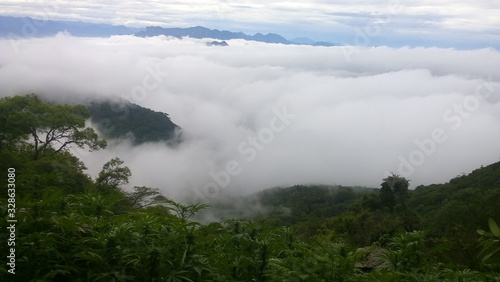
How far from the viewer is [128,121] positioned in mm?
59312

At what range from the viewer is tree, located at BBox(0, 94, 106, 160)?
59.5ft

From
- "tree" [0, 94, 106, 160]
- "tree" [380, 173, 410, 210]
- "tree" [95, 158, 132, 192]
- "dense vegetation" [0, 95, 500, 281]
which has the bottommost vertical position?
"tree" [380, 173, 410, 210]

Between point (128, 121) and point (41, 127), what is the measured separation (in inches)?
1616

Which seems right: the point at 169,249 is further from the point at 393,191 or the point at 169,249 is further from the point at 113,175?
the point at 393,191

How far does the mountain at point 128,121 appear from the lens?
52.6m

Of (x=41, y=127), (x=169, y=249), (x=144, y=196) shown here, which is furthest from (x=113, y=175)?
(x=169, y=249)

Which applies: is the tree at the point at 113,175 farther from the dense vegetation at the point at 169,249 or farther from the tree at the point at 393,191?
the tree at the point at 393,191

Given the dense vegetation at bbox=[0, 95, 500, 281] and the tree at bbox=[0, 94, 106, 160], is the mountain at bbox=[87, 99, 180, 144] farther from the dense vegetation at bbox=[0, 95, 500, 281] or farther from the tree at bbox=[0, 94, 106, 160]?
the dense vegetation at bbox=[0, 95, 500, 281]

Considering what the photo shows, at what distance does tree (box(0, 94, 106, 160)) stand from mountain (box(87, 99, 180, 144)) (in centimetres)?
2877

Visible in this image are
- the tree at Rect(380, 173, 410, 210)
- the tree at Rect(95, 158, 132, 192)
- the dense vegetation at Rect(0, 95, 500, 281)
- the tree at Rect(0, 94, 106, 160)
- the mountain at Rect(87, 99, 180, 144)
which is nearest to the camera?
the dense vegetation at Rect(0, 95, 500, 281)

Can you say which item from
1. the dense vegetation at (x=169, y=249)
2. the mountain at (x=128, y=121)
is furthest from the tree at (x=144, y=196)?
the mountain at (x=128, y=121)

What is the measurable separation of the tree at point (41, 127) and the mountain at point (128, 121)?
28773 millimetres

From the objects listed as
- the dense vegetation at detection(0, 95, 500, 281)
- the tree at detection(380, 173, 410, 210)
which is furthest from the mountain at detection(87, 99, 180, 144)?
the dense vegetation at detection(0, 95, 500, 281)

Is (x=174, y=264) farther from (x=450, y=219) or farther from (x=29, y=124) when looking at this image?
(x=450, y=219)
